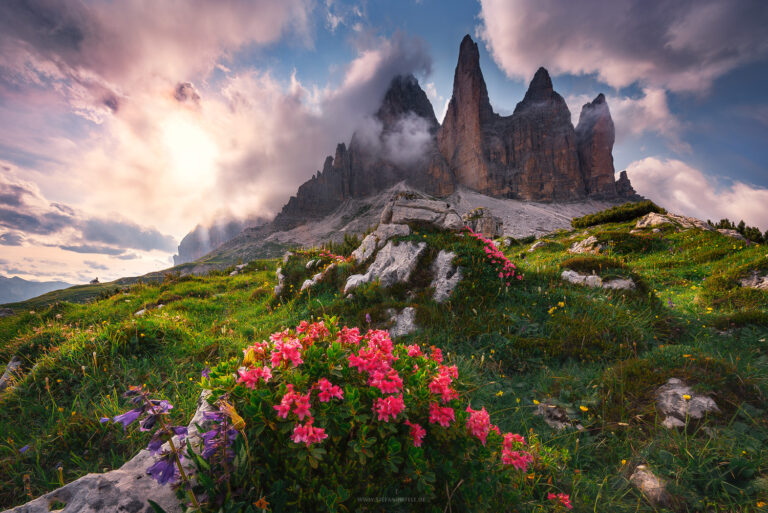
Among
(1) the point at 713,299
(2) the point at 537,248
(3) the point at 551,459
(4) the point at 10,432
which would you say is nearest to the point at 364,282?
(3) the point at 551,459

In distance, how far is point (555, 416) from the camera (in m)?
3.68

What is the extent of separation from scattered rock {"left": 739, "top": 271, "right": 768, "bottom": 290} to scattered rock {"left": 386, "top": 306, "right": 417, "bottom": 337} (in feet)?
27.6

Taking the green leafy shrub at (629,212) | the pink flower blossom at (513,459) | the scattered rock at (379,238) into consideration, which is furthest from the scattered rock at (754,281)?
the green leafy shrub at (629,212)

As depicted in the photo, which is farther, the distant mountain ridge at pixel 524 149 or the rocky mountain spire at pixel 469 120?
the rocky mountain spire at pixel 469 120

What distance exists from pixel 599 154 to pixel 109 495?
196353 millimetres

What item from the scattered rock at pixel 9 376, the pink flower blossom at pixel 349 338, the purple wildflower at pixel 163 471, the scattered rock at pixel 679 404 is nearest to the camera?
the purple wildflower at pixel 163 471

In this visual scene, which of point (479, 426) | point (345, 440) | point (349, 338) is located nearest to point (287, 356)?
point (349, 338)

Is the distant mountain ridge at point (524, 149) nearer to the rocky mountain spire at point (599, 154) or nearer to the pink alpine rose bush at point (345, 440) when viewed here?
the rocky mountain spire at point (599, 154)

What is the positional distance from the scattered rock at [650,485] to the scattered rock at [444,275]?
4.07 m

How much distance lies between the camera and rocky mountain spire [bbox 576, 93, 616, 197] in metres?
148

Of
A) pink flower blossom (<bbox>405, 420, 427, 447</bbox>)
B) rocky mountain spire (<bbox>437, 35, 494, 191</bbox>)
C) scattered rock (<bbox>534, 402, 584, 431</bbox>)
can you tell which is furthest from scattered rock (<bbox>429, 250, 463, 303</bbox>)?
rocky mountain spire (<bbox>437, 35, 494, 191</bbox>)

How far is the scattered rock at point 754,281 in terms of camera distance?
22.2 feet

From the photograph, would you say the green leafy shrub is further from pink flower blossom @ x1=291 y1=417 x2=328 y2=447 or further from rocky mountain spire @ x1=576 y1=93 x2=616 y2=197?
rocky mountain spire @ x1=576 y1=93 x2=616 y2=197

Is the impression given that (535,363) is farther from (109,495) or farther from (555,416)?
(109,495)
